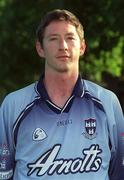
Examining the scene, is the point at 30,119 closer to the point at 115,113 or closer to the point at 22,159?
the point at 22,159

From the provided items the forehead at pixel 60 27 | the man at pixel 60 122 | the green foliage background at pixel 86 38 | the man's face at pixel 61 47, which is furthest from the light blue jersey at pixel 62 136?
the green foliage background at pixel 86 38

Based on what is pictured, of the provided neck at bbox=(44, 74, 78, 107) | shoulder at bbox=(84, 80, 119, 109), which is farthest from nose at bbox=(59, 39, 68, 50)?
shoulder at bbox=(84, 80, 119, 109)

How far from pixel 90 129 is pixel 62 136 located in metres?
0.18

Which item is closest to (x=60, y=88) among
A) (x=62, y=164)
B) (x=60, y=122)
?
(x=60, y=122)

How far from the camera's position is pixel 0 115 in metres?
4.14

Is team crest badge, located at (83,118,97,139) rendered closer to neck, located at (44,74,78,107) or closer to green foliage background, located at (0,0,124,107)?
neck, located at (44,74,78,107)

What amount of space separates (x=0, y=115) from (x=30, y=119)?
0.67 feet

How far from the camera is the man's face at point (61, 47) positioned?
13.1 feet

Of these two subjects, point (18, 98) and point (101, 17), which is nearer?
point (18, 98)

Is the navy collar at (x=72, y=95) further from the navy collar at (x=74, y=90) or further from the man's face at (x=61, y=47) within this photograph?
Answer: the man's face at (x=61, y=47)

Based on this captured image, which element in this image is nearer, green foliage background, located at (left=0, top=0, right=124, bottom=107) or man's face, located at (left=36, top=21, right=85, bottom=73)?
man's face, located at (left=36, top=21, right=85, bottom=73)

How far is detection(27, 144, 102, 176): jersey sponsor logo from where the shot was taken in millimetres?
3949

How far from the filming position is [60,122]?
13.2 feet

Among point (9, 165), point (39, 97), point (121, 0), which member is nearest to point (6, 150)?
point (9, 165)
